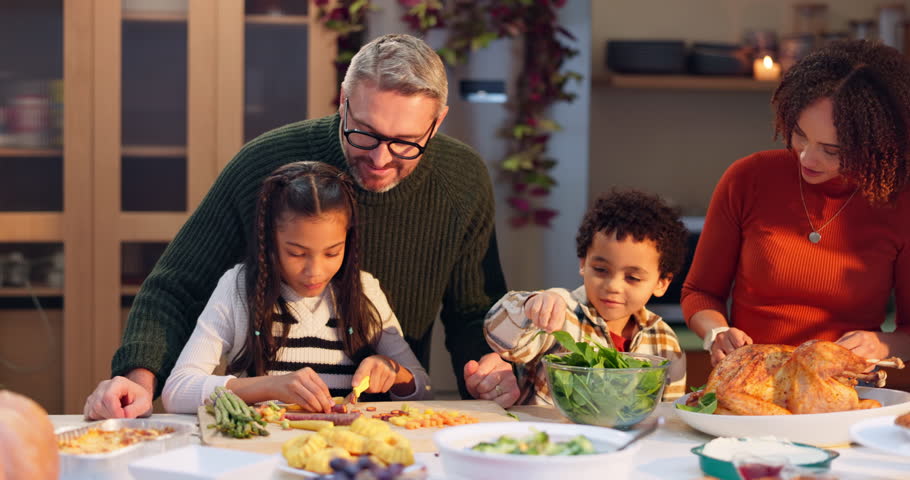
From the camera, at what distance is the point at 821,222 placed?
6.01ft

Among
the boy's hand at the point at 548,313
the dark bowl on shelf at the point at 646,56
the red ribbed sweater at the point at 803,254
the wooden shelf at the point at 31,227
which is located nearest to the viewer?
the boy's hand at the point at 548,313

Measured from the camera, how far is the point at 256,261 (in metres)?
1.79

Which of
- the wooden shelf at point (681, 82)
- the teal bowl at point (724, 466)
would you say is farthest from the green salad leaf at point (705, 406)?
the wooden shelf at point (681, 82)

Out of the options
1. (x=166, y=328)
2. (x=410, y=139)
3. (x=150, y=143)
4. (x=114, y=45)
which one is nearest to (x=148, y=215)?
(x=150, y=143)

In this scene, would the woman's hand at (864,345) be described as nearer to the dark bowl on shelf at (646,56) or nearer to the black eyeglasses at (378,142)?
the black eyeglasses at (378,142)

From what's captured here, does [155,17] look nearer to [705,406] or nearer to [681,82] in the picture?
[681,82]

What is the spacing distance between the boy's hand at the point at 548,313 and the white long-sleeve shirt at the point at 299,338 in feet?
1.22

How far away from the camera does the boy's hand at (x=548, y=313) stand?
1528 mm

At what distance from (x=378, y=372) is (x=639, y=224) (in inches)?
23.9

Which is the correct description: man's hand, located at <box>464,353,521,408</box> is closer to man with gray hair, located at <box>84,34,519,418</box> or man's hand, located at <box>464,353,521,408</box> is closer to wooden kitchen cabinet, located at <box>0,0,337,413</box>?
man with gray hair, located at <box>84,34,519,418</box>

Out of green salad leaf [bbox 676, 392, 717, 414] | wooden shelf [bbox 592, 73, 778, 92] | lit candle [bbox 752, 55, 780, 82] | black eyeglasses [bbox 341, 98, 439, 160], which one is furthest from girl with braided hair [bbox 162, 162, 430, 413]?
lit candle [bbox 752, 55, 780, 82]

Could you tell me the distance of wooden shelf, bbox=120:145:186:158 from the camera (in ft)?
11.7

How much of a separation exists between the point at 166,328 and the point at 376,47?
0.67 meters

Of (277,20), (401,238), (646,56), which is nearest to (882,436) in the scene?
(401,238)
